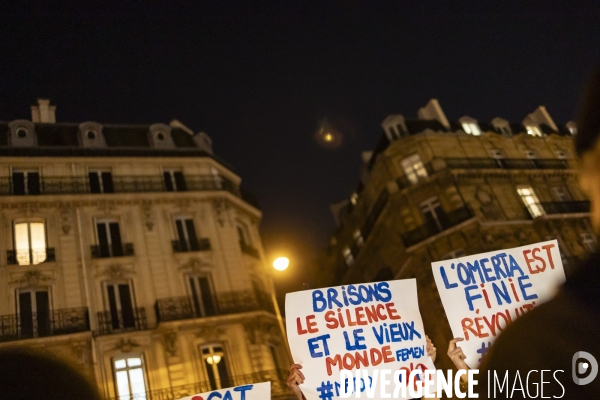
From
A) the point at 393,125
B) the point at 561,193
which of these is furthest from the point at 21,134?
the point at 561,193

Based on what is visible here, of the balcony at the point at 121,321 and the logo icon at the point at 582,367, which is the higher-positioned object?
the balcony at the point at 121,321

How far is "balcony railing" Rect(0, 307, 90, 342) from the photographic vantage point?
1998 centimetres

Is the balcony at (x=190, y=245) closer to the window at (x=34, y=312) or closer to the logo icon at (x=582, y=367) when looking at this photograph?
the window at (x=34, y=312)

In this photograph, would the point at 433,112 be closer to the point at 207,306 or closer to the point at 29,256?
the point at 207,306

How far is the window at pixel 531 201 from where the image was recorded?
2980 centimetres

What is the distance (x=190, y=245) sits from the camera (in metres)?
24.8

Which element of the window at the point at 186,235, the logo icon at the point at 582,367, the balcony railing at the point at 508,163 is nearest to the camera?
the logo icon at the point at 582,367

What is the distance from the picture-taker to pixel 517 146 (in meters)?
34.9

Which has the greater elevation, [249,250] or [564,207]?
[249,250]

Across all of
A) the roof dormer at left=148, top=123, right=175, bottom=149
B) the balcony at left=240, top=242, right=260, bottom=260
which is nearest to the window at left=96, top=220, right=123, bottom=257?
the roof dormer at left=148, top=123, right=175, bottom=149

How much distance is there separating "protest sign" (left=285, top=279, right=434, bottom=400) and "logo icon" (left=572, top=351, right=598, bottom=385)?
578 cm

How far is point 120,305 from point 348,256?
2011 centimetres

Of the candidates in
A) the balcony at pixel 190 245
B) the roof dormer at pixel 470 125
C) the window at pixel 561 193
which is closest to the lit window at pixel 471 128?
the roof dormer at pixel 470 125

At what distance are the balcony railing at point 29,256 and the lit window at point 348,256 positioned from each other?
2092cm
